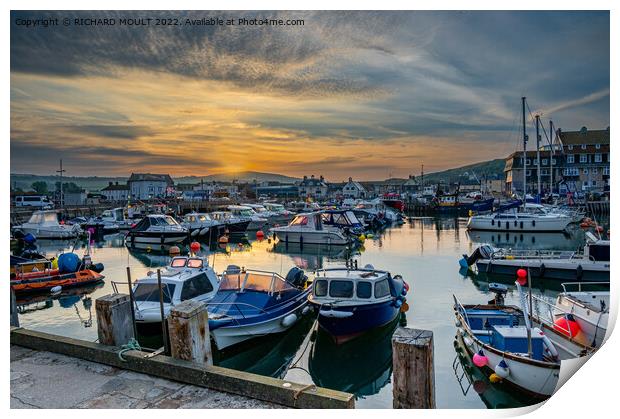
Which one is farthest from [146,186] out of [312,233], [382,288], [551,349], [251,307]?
[551,349]

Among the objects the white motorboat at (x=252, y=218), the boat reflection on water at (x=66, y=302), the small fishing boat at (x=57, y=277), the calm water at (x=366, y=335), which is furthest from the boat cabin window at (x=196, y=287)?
the white motorboat at (x=252, y=218)

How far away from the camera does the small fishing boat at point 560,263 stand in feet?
50.3

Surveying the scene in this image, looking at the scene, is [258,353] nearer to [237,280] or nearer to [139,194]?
[237,280]

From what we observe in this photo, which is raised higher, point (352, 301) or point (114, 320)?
point (114, 320)

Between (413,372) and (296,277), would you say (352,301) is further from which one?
(413,372)

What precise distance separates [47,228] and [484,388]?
97.8 ft

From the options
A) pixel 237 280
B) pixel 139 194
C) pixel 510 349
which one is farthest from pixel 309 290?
pixel 139 194

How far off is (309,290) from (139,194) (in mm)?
67064

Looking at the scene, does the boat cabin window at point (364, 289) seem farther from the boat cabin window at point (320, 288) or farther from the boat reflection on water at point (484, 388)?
the boat reflection on water at point (484, 388)

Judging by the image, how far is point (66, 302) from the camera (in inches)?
560

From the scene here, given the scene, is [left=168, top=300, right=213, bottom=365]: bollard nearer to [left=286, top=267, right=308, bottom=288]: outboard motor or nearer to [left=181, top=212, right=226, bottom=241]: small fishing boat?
[left=286, top=267, right=308, bottom=288]: outboard motor

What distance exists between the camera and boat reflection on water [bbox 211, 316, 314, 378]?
8882 millimetres

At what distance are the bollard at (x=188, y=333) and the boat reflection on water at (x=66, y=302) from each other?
7725 millimetres

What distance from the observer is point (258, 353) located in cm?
945
